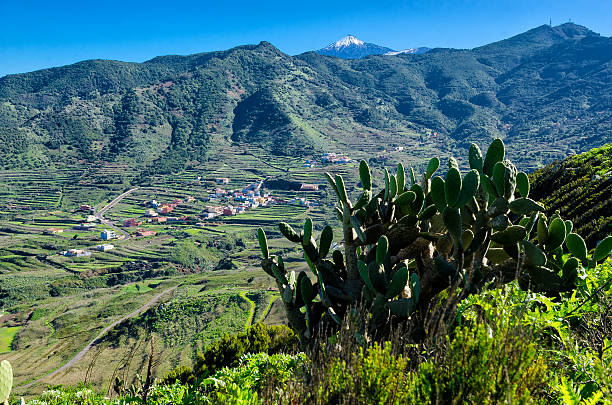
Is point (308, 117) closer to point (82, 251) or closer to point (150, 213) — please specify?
point (150, 213)

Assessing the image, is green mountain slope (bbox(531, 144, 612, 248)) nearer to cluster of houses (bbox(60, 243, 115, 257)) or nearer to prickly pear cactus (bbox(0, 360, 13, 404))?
prickly pear cactus (bbox(0, 360, 13, 404))

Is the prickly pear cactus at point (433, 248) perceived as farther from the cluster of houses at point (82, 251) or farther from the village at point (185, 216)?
the village at point (185, 216)

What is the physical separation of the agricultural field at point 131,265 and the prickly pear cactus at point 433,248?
197 cm

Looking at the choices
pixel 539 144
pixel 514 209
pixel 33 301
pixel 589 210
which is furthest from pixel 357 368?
pixel 539 144

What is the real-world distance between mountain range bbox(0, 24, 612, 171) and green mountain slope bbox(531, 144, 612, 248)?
94.8 metres

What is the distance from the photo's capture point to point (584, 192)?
28.3ft

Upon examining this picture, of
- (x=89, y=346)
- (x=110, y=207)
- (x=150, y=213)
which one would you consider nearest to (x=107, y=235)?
(x=150, y=213)

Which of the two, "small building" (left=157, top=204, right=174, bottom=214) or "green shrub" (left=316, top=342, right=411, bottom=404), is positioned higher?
"green shrub" (left=316, top=342, right=411, bottom=404)

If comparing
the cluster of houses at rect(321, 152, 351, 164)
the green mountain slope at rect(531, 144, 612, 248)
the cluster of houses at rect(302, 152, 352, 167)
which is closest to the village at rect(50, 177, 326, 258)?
the cluster of houses at rect(321, 152, 351, 164)

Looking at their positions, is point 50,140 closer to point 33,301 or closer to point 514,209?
point 33,301

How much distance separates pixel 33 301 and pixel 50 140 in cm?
10280

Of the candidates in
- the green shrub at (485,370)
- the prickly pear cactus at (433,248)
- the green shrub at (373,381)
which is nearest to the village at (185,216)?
the prickly pear cactus at (433,248)

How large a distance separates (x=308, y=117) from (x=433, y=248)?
157m

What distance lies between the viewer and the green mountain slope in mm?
6500
